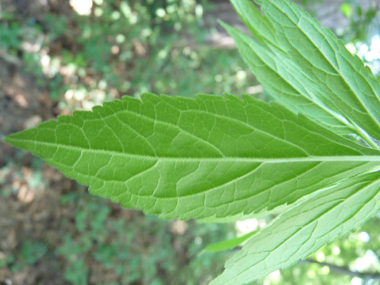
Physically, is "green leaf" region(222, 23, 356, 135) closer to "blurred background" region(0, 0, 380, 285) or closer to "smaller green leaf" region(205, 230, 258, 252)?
"smaller green leaf" region(205, 230, 258, 252)

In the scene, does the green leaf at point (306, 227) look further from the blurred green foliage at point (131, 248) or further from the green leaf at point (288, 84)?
the blurred green foliage at point (131, 248)

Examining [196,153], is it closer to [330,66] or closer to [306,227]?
[306,227]

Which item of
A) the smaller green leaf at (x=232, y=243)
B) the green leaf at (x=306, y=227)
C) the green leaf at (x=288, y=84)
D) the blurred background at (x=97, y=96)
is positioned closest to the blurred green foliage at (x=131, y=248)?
the blurred background at (x=97, y=96)

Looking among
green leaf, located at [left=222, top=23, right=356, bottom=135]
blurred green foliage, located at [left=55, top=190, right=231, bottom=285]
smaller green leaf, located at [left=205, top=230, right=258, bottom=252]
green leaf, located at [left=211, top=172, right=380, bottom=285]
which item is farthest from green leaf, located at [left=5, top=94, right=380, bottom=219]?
blurred green foliage, located at [left=55, top=190, right=231, bottom=285]

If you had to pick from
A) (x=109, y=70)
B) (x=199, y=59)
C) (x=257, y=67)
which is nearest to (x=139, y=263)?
(x=109, y=70)

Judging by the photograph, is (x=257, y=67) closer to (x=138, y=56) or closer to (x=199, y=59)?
(x=138, y=56)

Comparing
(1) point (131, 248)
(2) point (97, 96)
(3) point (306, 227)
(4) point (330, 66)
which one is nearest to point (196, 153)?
(3) point (306, 227)
